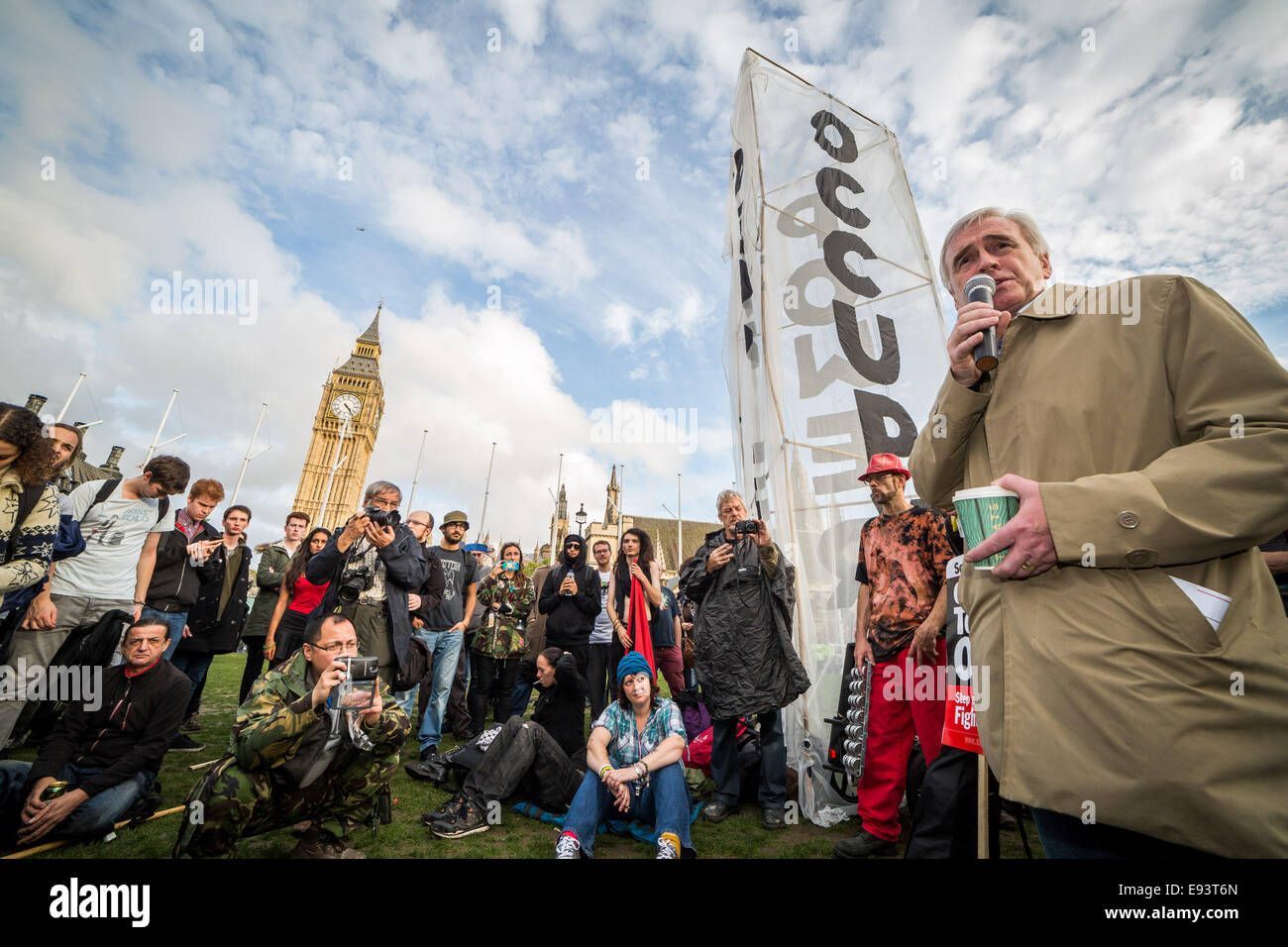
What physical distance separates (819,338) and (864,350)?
51 centimetres

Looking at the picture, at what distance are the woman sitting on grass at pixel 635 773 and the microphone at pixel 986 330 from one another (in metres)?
3.32

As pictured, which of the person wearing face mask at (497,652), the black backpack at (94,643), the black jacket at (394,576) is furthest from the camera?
the person wearing face mask at (497,652)

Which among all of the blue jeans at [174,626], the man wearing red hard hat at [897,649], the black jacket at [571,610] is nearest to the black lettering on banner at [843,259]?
the man wearing red hard hat at [897,649]

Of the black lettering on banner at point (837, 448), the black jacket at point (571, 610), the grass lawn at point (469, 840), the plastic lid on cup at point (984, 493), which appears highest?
the black lettering on banner at point (837, 448)

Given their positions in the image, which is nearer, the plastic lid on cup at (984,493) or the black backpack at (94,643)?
the plastic lid on cup at (984,493)

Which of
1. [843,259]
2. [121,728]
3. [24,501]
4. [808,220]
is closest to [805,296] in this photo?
[843,259]

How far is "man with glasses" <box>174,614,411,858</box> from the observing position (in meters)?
2.83

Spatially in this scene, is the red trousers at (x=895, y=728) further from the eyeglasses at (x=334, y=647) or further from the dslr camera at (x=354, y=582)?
the dslr camera at (x=354, y=582)

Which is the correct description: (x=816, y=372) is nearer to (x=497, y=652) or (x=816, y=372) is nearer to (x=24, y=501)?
(x=497, y=652)

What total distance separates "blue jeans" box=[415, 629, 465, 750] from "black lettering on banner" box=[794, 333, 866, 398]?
15.6 ft

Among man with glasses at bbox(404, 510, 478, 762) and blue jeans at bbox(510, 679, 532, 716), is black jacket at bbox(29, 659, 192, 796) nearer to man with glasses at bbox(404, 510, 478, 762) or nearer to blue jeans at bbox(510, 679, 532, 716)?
man with glasses at bbox(404, 510, 478, 762)

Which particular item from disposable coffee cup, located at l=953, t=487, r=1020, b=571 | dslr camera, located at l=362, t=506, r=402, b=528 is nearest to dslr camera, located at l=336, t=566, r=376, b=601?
dslr camera, located at l=362, t=506, r=402, b=528

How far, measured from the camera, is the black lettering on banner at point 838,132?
21.6 ft
